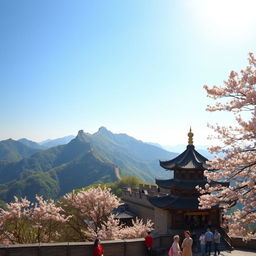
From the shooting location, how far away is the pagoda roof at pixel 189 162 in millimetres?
27194

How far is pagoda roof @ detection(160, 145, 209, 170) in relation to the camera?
89.2ft

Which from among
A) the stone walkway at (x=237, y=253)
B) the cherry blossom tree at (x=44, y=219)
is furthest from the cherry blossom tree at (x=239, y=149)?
the cherry blossom tree at (x=44, y=219)

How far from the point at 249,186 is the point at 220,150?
1.70 m

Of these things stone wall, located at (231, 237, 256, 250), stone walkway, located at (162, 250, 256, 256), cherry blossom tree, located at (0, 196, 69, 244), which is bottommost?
stone walkway, located at (162, 250, 256, 256)

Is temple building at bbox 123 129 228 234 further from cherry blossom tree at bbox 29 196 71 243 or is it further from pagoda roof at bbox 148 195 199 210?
cherry blossom tree at bbox 29 196 71 243

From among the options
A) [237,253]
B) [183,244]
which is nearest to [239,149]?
[183,244]

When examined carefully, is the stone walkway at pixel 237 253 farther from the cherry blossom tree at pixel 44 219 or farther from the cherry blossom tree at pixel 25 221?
the cherry blossom tree at pixel 25 221

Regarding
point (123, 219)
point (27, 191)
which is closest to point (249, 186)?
point (123, 219)

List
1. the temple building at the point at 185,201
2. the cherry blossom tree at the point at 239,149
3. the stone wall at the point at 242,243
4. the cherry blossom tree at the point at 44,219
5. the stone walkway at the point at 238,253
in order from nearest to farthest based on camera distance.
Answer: the cherry blossom tree at the point at 239,149, the stone walkway at the point at 238,253, the stone wall at the point at 242,243, the cherry blossom tree at the point at 44,219, the temple building at the point at 185,201

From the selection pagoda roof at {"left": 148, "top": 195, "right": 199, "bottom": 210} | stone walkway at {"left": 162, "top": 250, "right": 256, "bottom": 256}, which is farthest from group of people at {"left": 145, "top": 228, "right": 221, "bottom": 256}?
pagoda roof at {"left": 148, "top": 195, "right": 199, "bottom": 210}

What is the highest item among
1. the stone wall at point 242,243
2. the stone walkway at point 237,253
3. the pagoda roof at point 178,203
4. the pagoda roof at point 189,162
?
the pagoda roof at point 189,162

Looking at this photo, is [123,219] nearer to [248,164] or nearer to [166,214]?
[166,214]

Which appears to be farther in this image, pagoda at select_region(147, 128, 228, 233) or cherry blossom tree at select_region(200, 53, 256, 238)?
pagoda at select_region(147, 128, 228, 233)

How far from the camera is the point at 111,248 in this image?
48.6 ft
